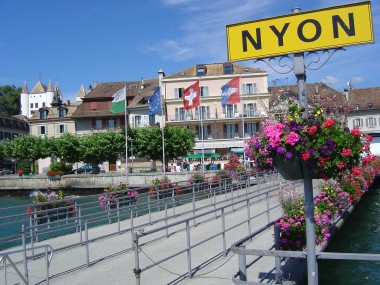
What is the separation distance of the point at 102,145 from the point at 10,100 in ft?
259

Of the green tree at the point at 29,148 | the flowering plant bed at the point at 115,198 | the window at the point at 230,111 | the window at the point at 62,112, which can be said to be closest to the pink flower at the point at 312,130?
the flowering plant bed at the point at 115,198

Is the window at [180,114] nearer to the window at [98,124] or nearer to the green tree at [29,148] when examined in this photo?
the window at [98,124]

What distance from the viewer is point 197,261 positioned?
8969mm

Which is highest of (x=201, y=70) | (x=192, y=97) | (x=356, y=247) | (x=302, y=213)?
(x=201, y=70)

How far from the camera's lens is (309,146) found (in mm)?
5188

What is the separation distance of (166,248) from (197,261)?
5.11 ft

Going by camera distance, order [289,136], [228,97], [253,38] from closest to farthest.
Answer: [289,136], [253,38], [228,97]

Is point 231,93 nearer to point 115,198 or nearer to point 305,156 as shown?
point 115,198

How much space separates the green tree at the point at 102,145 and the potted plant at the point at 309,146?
4907 centimetres

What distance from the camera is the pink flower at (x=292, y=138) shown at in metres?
5.14

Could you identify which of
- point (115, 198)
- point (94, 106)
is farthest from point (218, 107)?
point (115, 198)

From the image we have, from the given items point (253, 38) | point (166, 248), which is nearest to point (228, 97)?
point (166, 248)

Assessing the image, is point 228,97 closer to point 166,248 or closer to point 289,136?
point 166,248

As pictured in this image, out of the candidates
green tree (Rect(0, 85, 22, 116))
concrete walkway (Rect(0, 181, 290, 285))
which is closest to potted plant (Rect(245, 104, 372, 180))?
concrete walkway (Rect(0, 181, 290, 285))
